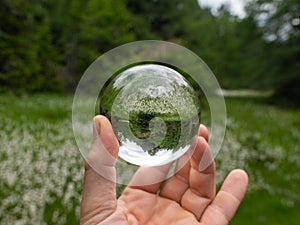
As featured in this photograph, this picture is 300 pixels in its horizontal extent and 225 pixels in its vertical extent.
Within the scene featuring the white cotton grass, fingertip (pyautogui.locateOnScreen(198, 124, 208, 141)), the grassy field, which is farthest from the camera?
the grassy field

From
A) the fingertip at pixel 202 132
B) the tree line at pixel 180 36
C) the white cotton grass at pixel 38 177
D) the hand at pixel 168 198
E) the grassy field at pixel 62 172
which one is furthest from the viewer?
the tree line at pixel 180 36

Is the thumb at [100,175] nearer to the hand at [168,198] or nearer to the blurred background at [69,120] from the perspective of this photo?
the hand at [168,198]

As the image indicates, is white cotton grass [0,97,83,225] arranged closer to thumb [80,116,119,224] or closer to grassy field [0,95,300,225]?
grassy field [0,95,300,225]

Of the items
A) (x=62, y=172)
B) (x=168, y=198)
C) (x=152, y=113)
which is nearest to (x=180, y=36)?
(x=62, y=172)

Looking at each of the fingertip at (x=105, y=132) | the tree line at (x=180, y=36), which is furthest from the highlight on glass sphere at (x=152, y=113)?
the tree line at (x=180, y=36)

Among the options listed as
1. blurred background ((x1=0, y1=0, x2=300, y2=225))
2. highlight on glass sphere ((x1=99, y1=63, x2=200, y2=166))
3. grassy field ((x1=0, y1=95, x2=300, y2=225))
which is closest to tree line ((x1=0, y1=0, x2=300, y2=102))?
blurred background ((x1=0, y1=0, x2=300, y2=225))

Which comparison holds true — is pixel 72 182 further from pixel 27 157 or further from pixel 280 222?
pixel 280 222
